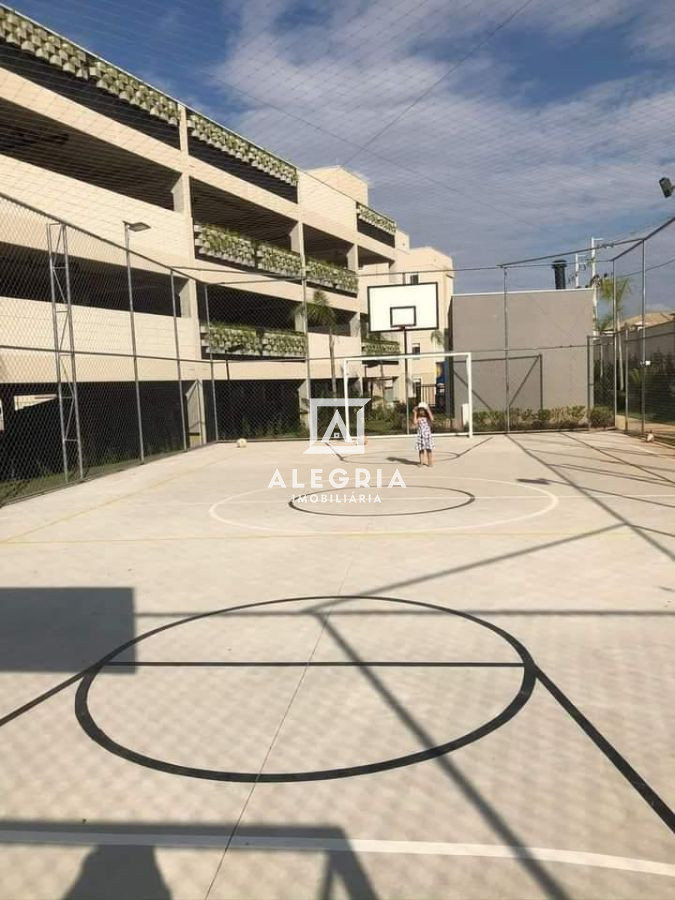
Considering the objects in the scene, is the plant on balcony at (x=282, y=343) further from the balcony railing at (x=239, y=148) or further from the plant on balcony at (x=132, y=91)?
the plant on balcony at (x=132, y=91)

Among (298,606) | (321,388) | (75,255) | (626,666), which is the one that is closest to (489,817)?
(626,666)

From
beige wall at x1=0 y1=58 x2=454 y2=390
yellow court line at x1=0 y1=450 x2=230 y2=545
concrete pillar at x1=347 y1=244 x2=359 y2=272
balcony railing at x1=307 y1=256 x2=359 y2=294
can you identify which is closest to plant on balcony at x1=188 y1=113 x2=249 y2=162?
beige wall at x1=0 y1=58 x2=454 y2=390

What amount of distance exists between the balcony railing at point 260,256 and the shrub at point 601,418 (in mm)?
9519

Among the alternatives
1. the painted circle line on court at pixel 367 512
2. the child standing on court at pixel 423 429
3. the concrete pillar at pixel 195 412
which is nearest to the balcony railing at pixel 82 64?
the concrete pillar at pixel 195 412

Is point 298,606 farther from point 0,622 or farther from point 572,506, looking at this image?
point 572,506

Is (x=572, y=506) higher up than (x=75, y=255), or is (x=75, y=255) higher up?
(x=75, y=255)

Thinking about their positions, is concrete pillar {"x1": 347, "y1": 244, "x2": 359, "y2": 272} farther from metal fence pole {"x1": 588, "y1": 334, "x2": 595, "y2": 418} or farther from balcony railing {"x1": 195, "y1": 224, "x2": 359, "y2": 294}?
metal fence pole {"x1": 588, "y1": 334, "x2": 595, "y2": 418}

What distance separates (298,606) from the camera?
5.09m

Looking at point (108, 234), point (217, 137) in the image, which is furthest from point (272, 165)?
point (108, 234)

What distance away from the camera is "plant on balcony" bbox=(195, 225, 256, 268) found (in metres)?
21.8

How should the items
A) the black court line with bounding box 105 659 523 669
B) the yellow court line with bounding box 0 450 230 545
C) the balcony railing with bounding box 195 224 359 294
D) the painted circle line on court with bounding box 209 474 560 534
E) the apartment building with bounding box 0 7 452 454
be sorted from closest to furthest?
the black court line with bounding box 105 659 523 669
the painted circle line on court with bounding box 209 474 560 534
the yellow court line with bounding box 0 450 230 545
the apartment building with bounding box 0 7 452 454
the balcony railing with bounding box 195 224 359 294

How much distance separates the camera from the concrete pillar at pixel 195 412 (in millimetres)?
19984

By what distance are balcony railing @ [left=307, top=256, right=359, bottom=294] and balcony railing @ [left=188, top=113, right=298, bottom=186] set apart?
11.3 feet

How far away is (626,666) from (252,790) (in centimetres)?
222
